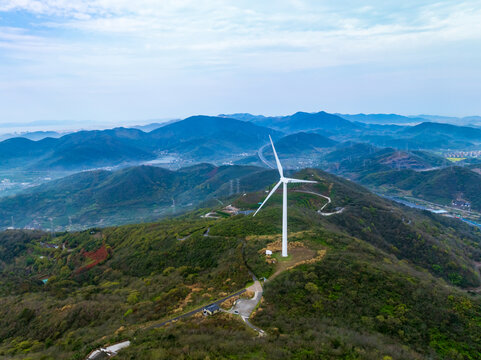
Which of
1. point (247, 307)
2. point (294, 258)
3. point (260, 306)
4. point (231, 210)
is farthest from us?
point (231, 210)

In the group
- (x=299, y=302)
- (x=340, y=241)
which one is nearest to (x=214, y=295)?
(x=299, y=302)

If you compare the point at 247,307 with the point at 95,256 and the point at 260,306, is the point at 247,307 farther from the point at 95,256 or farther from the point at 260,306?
the point at 95,256

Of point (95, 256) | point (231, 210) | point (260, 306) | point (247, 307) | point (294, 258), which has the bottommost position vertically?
point (95, 256)

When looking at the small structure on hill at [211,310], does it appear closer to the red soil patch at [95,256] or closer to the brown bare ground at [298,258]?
the brown bare ground at [298,258]

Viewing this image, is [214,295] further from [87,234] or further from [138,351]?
[87,234]

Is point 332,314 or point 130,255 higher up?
point 332,314

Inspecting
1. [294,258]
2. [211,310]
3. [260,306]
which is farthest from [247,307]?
[294,258]

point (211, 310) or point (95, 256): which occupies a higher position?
point (211, 310)
